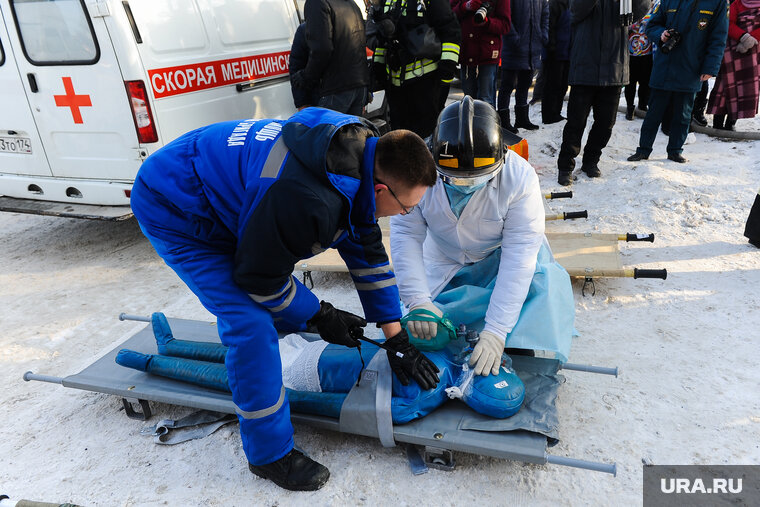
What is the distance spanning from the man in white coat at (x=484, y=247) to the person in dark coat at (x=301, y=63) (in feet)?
8.70

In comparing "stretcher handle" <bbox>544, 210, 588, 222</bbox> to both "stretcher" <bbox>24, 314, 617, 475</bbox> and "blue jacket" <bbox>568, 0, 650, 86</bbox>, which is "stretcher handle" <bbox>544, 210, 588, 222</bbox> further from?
"stretcher" <bbox>24, 314, 617, 475</bbox>

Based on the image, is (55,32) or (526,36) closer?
(55,32)

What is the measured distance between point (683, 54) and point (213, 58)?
4450mm

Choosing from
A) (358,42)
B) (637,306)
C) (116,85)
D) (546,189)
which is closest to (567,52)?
(546,189)

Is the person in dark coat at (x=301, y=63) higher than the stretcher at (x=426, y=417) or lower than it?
higher

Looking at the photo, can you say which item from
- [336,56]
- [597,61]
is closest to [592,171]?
[597,61]

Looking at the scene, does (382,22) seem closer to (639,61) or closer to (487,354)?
(487,354)

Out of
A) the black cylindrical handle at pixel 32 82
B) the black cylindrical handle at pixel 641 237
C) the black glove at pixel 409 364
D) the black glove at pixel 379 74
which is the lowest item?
the black cylindrical handle at pixel 641 237

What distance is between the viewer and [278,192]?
1690 millimetres

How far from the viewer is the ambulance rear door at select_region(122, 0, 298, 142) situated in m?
3.88

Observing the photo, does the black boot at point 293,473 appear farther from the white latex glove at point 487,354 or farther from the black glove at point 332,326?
the white latex glove at point 487,354

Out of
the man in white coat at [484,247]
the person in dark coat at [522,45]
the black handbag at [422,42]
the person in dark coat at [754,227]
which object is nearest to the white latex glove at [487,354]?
the man in white coat at [484,247]

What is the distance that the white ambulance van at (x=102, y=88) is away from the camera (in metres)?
3.77

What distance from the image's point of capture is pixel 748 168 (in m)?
5.42
